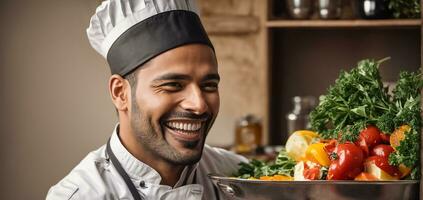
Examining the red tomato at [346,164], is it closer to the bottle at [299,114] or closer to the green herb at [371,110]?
the green herb at [371,110]

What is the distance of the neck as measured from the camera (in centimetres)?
148

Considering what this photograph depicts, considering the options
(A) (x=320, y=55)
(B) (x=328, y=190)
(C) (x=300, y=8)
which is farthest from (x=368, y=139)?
(A) (x=320, y=55)

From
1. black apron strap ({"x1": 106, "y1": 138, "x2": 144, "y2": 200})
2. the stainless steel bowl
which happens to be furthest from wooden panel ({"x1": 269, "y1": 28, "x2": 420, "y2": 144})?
black apron strap ({"x1": 106, "y1": 138, "x2": 144, "y2": 200})

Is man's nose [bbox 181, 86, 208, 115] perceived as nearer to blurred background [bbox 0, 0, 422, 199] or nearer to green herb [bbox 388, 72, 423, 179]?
green herb [bbox 388, 72, 423, 179]

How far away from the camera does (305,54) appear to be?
12.8 feet

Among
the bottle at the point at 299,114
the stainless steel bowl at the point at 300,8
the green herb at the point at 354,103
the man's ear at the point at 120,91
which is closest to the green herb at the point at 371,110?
the green herb at the point at 354,103

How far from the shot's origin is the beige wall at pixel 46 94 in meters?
4.15

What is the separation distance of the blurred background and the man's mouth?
6.41ft

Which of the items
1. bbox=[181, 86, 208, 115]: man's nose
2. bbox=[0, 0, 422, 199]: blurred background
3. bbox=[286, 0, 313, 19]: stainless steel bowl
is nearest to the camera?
bbox=[181, 86, 208, 115]: man's nose

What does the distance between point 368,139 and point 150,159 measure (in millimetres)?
436

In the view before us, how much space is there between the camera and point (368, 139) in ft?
4.24

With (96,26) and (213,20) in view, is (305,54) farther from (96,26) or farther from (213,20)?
(96,26)

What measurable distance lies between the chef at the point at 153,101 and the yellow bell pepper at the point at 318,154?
182 mm

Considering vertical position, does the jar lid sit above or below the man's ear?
below
